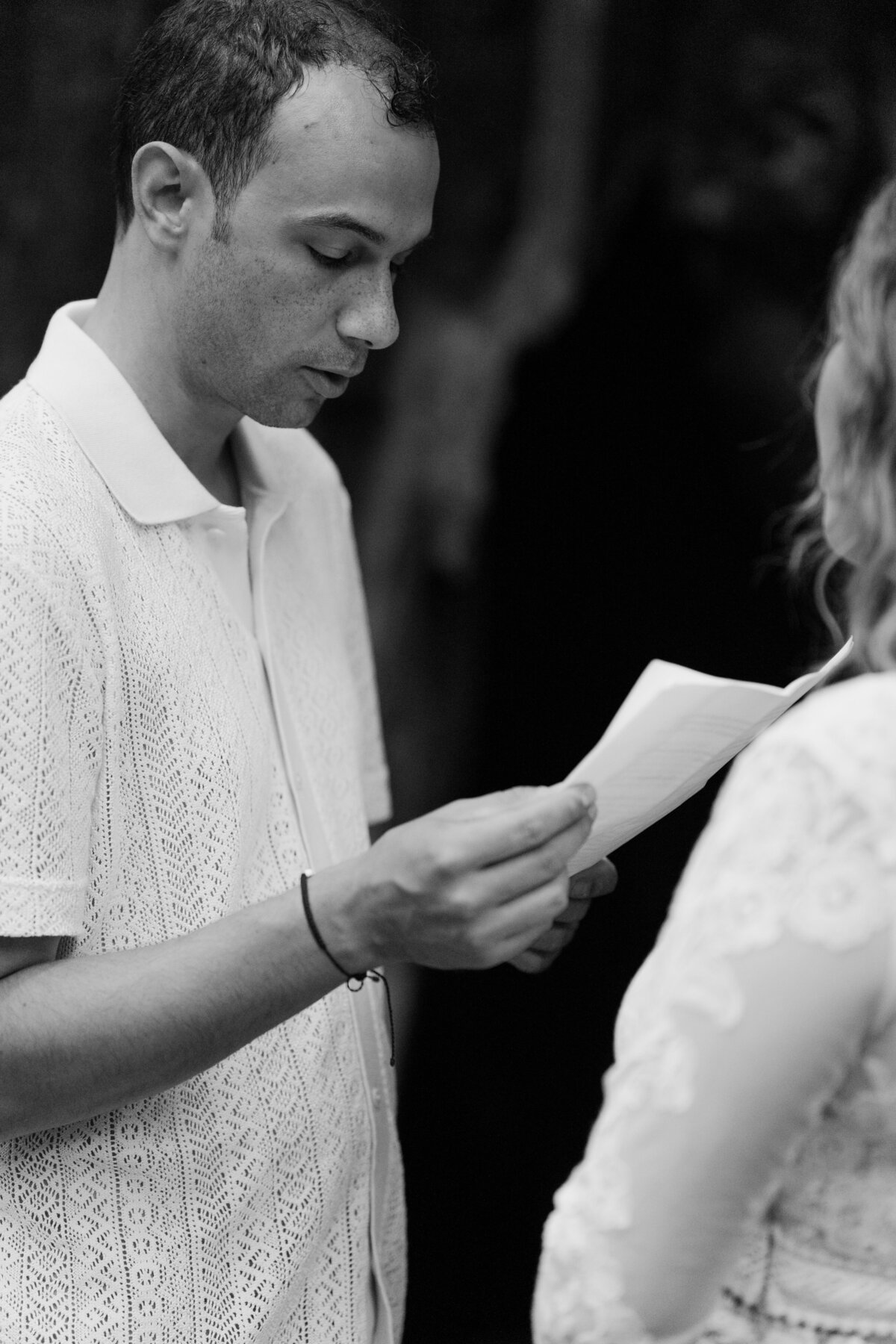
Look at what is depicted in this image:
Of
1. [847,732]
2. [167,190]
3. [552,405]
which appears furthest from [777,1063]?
[552,405]

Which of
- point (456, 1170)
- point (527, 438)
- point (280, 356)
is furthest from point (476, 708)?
point (280, 356)

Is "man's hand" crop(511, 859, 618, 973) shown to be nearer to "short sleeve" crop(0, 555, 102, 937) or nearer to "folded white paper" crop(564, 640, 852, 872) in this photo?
"folded white paper" crop(564, 640, 852, 872)

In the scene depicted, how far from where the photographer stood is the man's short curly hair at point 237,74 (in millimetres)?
1609

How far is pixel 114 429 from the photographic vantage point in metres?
1.57

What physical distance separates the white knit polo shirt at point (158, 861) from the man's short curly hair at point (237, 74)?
22 centimetres

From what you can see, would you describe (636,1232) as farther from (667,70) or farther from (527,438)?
(667,70)

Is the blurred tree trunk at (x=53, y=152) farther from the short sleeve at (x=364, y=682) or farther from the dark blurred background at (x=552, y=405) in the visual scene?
the short sleeve at (x=364, y=682)

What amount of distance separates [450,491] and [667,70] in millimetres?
962

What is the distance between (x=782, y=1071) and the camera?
0.98 m

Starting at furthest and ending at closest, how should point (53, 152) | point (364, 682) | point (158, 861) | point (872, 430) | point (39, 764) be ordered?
point (53, 152)
point (364, 682)
point (158, 861)
point (39, 764)
point (872, 430)

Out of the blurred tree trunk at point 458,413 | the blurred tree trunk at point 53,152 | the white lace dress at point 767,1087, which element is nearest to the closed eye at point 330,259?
the white lace dress at point 767,1087

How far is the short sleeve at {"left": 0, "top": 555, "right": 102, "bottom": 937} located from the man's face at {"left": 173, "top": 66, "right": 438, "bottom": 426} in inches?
15.5

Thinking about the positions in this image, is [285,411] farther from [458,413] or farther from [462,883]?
[458,413]

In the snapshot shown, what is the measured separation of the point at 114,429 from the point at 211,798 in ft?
1.29
